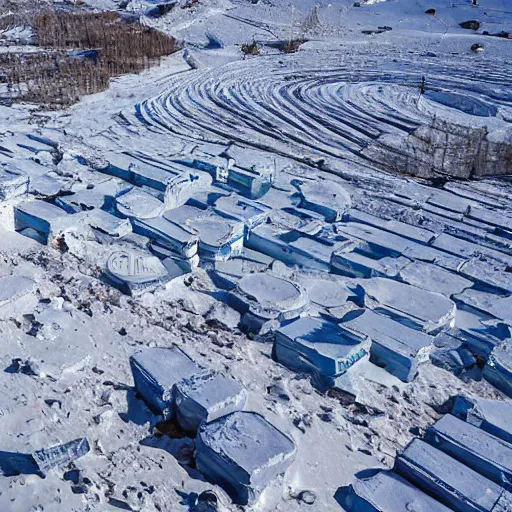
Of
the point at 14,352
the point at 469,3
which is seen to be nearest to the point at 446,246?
the point at 14,352

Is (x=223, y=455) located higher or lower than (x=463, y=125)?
lower

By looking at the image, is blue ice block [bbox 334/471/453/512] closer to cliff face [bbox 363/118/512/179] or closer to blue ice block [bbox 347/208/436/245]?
blue ice block [bbox 347/208/436/245]

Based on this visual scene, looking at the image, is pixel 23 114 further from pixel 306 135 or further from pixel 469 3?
pixel 469 3

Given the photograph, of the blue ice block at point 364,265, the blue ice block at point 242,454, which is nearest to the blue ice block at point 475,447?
the blue ice block at point 242,454

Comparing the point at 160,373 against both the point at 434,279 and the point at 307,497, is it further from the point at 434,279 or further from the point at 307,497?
the point at 434,279

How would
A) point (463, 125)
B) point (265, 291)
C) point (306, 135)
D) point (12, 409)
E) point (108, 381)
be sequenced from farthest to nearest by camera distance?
point (463, 125), point (306, 135), point (265, 291), point (108, 381), point (12, 409)

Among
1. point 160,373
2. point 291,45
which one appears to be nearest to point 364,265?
point 160,373

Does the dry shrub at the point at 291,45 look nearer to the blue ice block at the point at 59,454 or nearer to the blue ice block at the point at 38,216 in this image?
the blue ice block at the point at 38,216

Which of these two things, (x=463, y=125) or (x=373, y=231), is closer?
(x=373, y=231)
